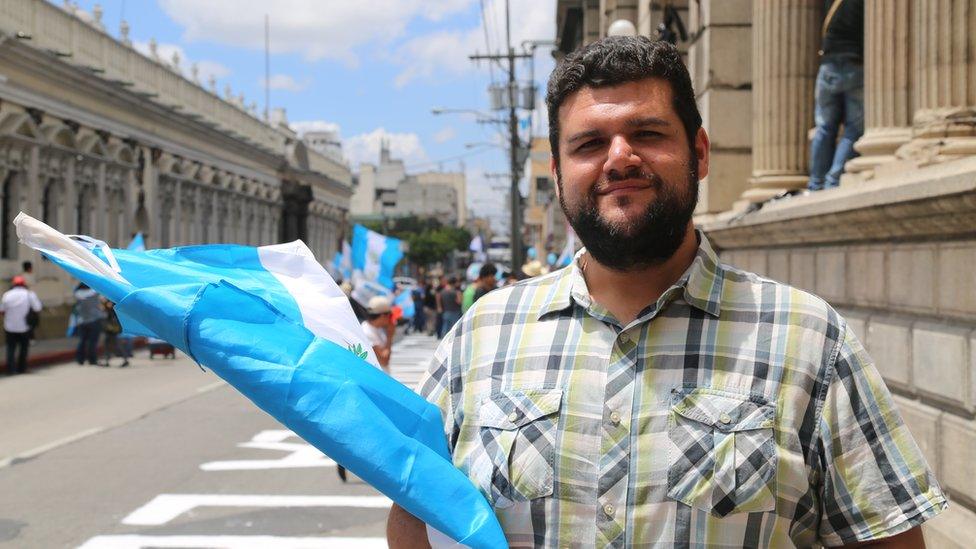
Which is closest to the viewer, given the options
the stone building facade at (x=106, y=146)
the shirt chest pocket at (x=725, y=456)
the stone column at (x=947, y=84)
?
the shirt chest pocket at (x=725, y=456)

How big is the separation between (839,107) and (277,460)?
21.2ft

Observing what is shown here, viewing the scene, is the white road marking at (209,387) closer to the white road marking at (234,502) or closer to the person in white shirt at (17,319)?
the person in white shirt at (17,319)

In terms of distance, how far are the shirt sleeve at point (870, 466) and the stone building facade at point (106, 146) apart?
1103 inches

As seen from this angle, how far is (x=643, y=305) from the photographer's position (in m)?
2.28

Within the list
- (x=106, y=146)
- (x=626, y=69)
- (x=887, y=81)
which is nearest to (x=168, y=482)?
(x=887, y=81)

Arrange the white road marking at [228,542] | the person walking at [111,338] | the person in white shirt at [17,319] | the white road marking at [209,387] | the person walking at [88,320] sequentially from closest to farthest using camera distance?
the white road marking at [228,542] < the white road marking at [209,387] < the person in white shirt at [17,319] < the person walking at [88,320] < the person walking at [111,338]

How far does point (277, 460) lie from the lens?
36.3ft

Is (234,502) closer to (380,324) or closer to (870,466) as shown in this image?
(380,324)

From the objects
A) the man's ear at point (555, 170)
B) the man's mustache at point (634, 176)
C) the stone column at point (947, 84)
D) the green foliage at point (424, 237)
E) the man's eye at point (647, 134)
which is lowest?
the man's mustache at point (634, 176)

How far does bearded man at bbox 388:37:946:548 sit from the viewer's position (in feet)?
6.81

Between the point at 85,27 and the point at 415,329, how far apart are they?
49.0 ft

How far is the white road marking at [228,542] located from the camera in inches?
295

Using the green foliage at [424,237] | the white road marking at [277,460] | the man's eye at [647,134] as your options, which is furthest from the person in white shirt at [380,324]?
the green foliage at [424,237]

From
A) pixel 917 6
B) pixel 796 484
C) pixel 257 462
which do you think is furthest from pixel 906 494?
pixel 257 462
